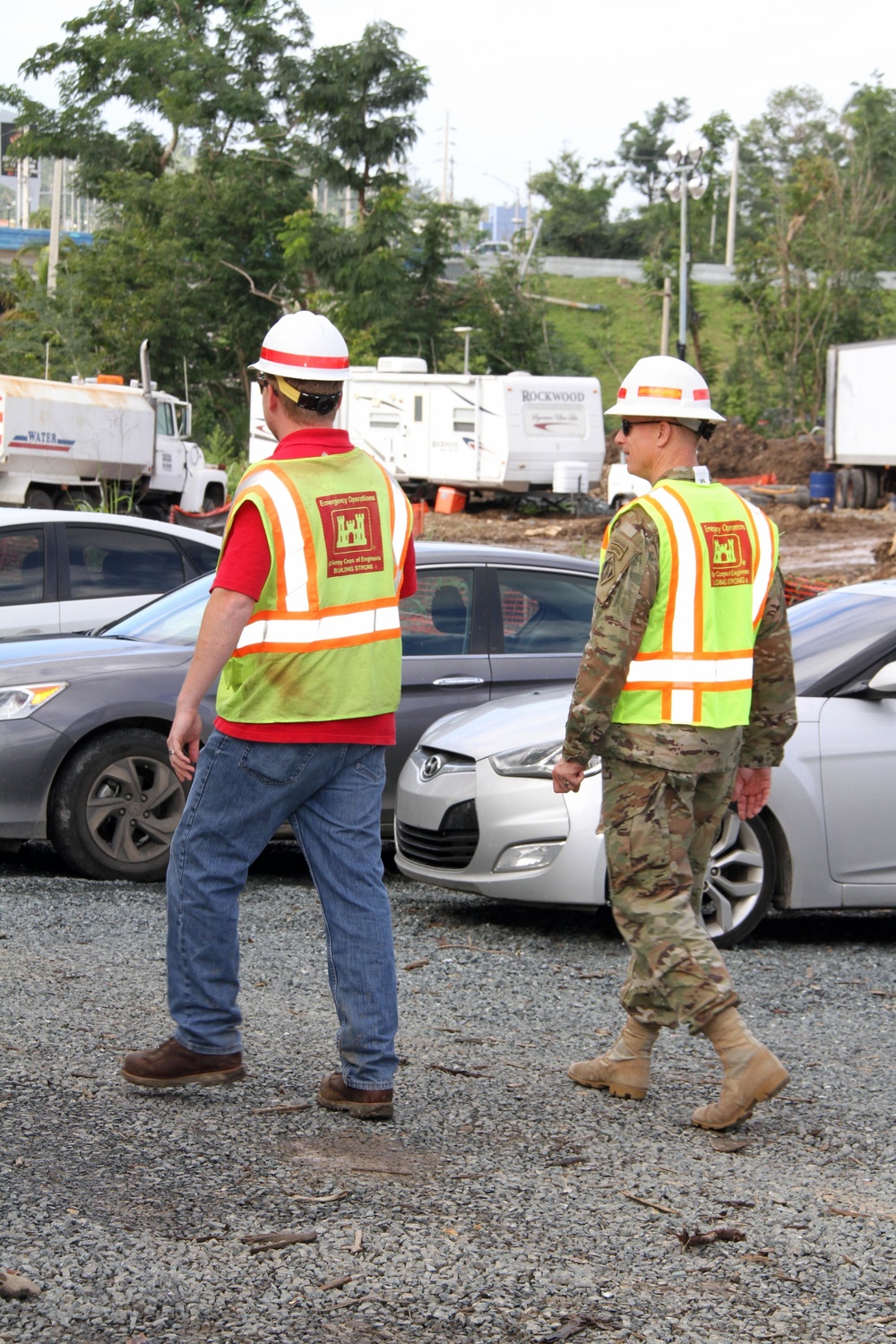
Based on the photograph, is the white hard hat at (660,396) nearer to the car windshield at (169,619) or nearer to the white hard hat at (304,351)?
the white hard hat at (304,351)

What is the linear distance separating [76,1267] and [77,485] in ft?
87.2

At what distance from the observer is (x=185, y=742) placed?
382 cm

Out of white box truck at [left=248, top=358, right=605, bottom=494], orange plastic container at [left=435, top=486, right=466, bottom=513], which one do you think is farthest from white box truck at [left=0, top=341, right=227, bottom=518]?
orange plastic container at [left=435, top=486, right=466, bottom=513]

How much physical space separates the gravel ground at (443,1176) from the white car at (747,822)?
467 millimetres

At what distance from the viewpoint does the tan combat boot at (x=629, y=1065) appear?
4266 millimetres

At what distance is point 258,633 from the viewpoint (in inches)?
150

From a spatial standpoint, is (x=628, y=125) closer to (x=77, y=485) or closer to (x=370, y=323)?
(x=370, y=323)

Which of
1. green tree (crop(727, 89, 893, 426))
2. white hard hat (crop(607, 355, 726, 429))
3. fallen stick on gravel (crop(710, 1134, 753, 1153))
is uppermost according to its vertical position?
green tree (crop(727, 89, 893, 426))

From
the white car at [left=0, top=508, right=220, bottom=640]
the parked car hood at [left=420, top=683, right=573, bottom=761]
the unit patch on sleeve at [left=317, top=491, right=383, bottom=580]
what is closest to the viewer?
the unit patch on sleeve at [left=317, top=491, right=383, bottom=580]

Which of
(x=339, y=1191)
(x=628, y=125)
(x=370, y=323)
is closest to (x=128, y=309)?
(x=370, y=323)

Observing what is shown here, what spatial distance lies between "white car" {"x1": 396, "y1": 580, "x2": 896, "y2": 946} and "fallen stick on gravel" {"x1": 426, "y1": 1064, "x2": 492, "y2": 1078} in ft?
5.51

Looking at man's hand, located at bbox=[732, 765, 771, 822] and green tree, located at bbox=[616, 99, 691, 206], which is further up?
green tree, located at bbox=[616, 99, 691, 206]

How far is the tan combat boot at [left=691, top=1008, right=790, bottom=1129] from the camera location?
398cm

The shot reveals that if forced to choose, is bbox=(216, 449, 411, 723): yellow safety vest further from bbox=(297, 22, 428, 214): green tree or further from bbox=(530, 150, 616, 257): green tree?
bbox=(530, 150, 616, 257): green tree
